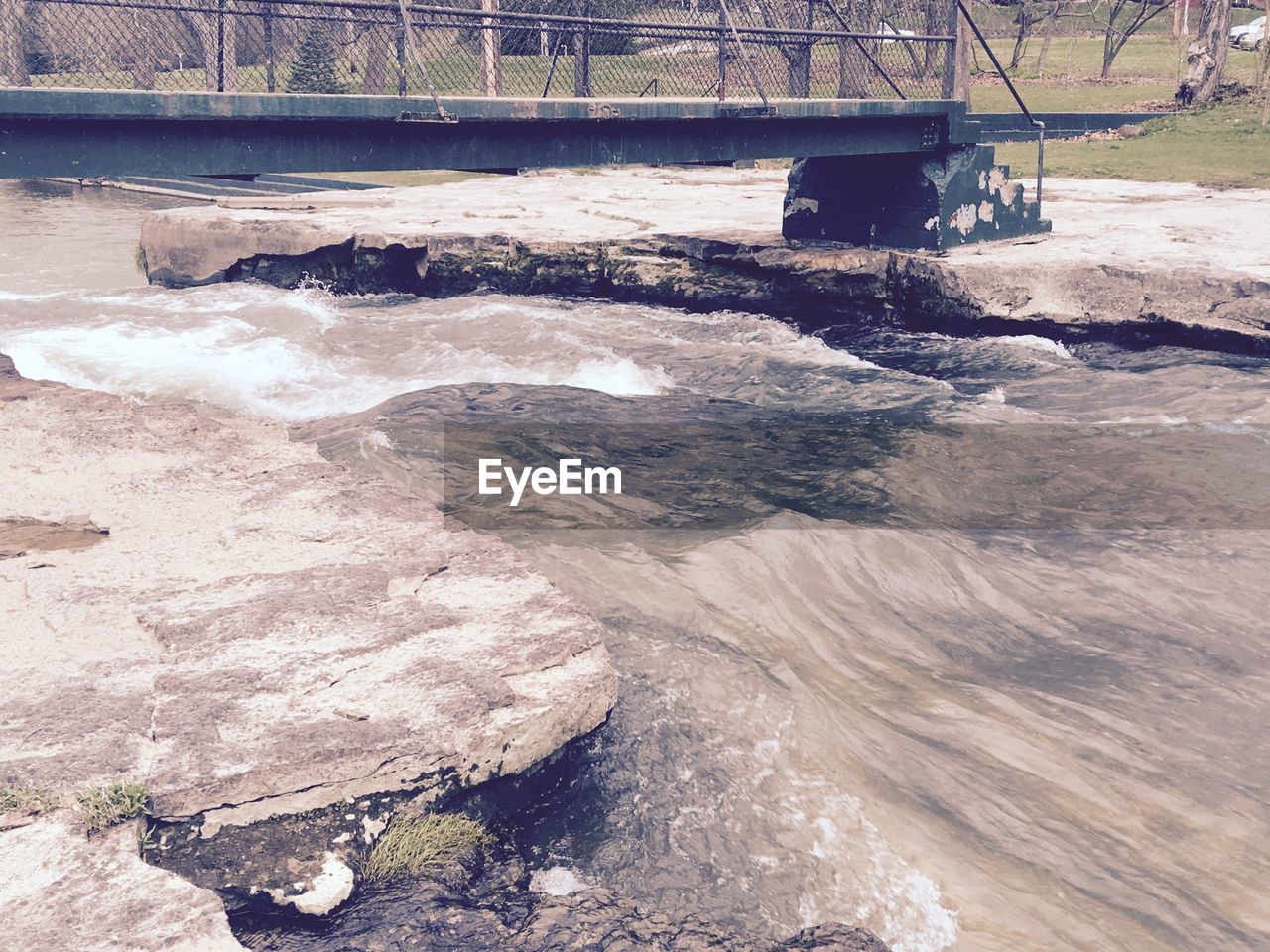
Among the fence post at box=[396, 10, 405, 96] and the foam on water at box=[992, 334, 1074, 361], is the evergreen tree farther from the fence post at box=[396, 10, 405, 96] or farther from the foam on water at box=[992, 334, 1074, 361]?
the foam on water at box=[992, 334, 1074, 361]

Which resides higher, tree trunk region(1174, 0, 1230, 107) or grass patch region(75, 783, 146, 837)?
A: tree trunk region(1174, 0, 1230, 107)

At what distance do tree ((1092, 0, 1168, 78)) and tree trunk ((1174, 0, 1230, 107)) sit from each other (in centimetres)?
785

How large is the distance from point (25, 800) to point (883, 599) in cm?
381

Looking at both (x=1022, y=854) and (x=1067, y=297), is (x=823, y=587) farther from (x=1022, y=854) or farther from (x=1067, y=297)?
(x=1067, y=297)

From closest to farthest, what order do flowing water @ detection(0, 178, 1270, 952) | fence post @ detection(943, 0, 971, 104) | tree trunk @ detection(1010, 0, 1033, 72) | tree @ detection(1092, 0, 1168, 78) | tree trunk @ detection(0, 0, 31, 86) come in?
flowing water @ detection(0, 178, 1270, 952) → tree trunk @ detection(0, 0, 31, 86) → fence post @ detection(943, 0, 971, 104) → tree @ detection(1092, 0, 1168, 78) → tree trunk @ detection(1010, 0, 1033, 72)

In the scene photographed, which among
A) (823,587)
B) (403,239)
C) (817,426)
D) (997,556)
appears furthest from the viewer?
(403,239)

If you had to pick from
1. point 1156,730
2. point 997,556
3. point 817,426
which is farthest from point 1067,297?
point 1156,730

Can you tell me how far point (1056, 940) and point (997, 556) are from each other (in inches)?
119

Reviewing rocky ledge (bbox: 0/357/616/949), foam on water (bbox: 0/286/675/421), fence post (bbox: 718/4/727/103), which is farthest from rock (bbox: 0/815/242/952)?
fence post (bbox: 718/4/727/103)

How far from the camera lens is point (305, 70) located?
33.6 feet

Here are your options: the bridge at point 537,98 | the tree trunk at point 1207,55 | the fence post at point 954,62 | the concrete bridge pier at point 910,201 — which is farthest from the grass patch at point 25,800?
the tree trunk at point 1207,55

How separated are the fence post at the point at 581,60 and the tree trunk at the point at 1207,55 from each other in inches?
669

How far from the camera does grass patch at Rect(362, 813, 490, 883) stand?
3.29 metres

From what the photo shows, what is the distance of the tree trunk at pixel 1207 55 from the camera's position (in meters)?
21.6
